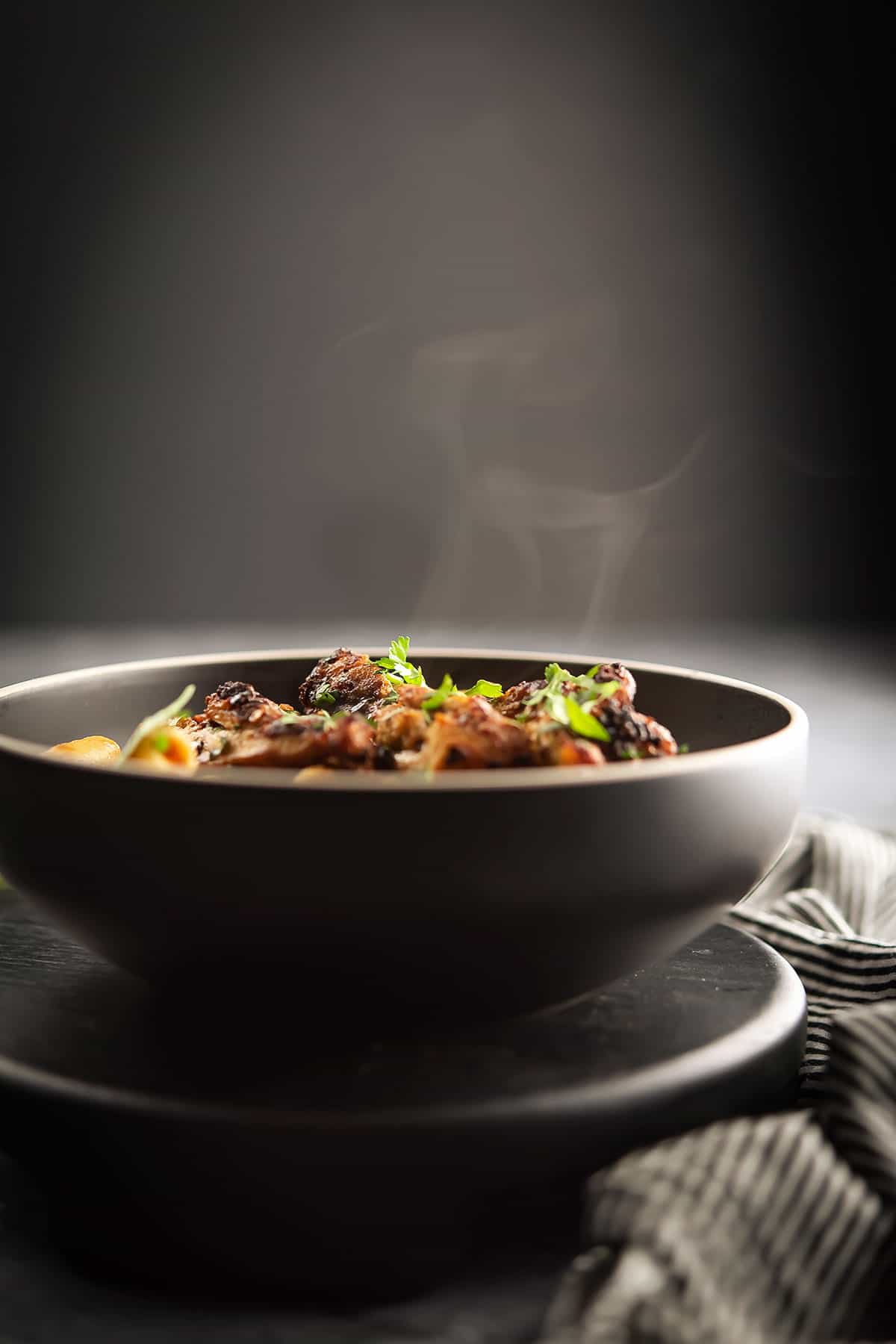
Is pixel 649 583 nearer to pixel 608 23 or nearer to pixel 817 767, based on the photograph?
pixel 608 23

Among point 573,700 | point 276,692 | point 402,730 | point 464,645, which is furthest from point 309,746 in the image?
point 464,645

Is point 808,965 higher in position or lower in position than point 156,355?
lower

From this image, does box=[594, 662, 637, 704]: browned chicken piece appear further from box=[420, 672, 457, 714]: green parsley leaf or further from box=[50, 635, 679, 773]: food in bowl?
box=[420, 672, 457, 714]: green parsley leaf

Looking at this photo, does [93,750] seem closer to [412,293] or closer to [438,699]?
[438,699]

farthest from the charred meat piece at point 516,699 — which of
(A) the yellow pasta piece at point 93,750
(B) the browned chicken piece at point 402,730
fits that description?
(A) the yellow pasta piece at point 93,750

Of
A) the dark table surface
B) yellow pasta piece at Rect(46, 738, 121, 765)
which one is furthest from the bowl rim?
the dark table surface

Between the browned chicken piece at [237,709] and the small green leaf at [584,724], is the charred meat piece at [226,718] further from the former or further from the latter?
the small green leaf at [584,724]

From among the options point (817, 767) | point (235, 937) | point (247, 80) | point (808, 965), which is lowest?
point (817, 767)

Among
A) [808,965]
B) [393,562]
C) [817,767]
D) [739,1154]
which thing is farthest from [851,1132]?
[393,562]
